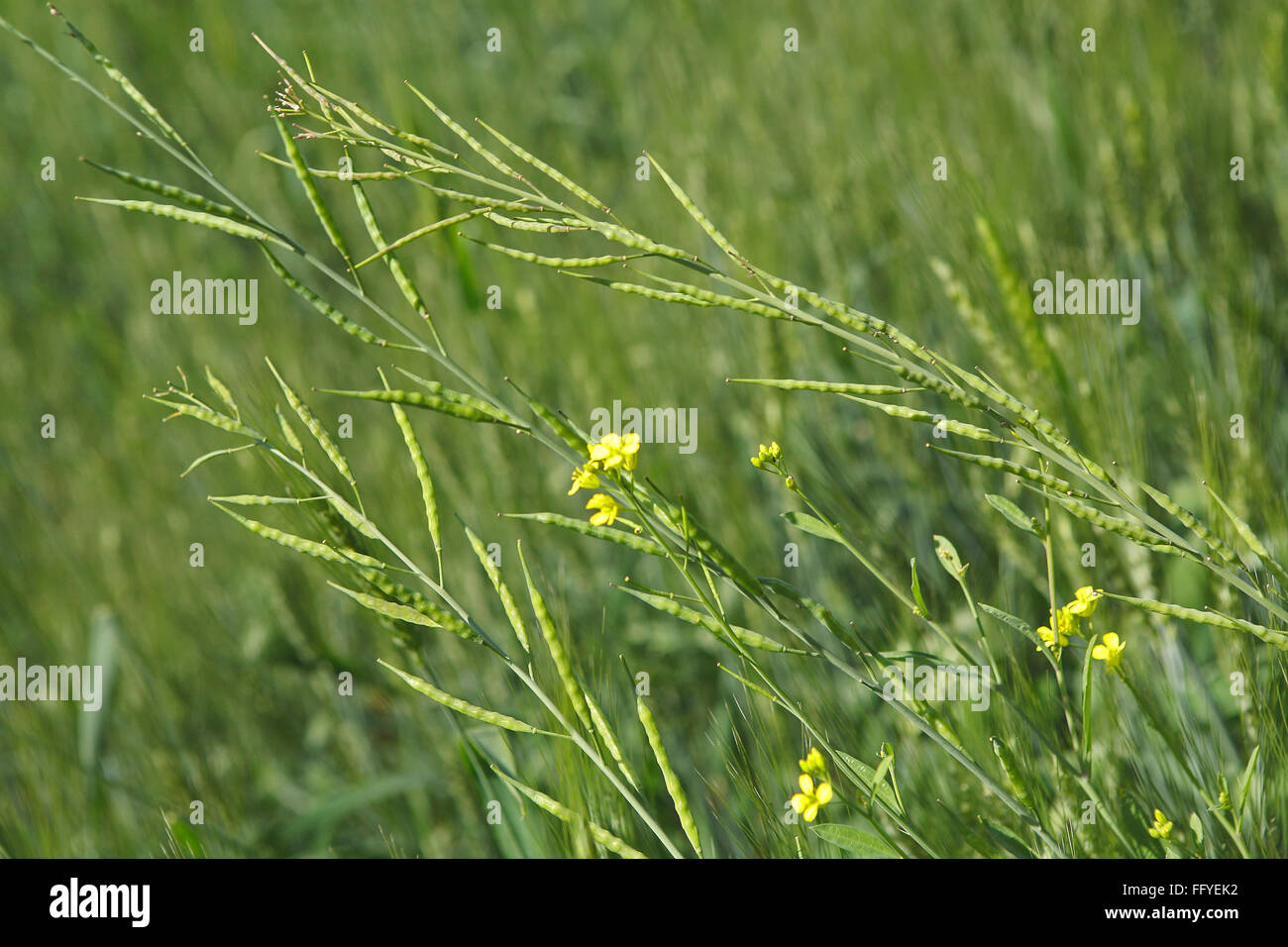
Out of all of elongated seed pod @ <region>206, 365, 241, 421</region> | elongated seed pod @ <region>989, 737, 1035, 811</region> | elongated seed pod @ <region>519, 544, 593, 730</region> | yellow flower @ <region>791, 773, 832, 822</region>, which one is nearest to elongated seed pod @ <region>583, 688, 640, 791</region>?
elongated seed pod @ <region>519, 544, 593, 730</region>

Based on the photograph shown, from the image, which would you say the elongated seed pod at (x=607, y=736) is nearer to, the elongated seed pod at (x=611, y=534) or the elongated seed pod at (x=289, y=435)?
the elongated seed pod at (x=611, y=534)

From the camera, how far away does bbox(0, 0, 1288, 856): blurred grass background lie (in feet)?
3.48

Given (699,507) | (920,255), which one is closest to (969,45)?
A: (920,255)

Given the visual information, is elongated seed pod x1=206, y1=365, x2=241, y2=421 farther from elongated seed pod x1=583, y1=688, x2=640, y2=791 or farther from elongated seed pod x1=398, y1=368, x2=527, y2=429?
elongated seed pod x1=583, y1=688, x2=640, y2=791

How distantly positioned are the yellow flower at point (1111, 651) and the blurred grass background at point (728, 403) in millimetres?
148

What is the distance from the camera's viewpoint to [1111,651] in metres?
0.71

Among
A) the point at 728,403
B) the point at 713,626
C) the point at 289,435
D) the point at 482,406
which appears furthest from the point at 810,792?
the point at 728,403

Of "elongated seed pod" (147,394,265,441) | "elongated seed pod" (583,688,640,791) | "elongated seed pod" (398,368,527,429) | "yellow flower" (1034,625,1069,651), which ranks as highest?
"elongated seed pod" (147,394,265,441)

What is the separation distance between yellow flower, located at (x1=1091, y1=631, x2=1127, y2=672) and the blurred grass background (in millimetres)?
148

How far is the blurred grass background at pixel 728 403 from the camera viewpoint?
106 centimetres

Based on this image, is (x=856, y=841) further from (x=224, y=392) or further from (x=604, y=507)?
(x=224, y=392)

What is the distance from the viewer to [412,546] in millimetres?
1594

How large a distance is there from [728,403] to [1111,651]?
1149 millimetres
